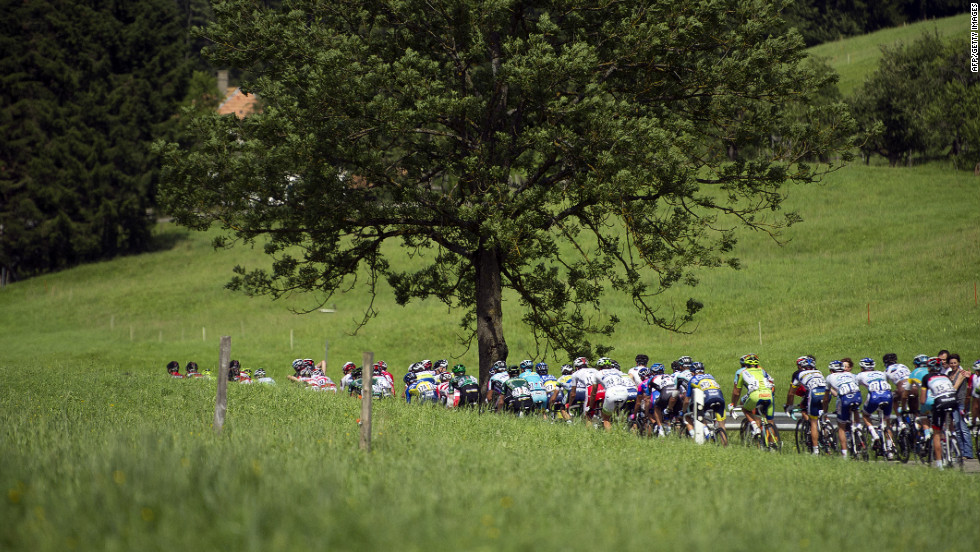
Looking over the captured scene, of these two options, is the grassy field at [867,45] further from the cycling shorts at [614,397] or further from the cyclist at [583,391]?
the cyclist at [583,391]

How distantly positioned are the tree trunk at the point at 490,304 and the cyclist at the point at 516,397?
1098 millimetres

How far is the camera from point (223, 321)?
163ft

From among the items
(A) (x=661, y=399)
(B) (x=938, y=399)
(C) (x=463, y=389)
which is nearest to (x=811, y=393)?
(B) (x=938, y=399)

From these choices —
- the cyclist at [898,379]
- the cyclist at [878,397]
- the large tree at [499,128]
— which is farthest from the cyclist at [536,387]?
the cyclist at [898,379]

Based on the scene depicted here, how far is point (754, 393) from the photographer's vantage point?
16.9m

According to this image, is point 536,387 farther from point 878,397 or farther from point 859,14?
point 859,14

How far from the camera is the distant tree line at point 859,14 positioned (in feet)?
373

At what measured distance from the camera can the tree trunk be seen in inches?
736

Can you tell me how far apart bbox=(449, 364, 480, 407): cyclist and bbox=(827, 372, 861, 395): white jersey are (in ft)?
24.2

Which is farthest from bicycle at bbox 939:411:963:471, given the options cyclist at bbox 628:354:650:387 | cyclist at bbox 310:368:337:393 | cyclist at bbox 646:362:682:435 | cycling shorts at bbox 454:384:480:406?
cyclist at bbox 310:368:337:393

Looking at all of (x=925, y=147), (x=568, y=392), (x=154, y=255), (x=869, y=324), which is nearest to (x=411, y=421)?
(x=568, y=392)

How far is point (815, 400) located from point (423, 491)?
12.2 meters

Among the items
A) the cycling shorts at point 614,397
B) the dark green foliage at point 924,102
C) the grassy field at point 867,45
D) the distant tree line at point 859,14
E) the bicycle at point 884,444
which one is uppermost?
the distant tree line at point 859,14

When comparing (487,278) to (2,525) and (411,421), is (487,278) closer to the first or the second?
(411,421)
